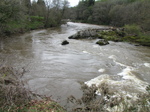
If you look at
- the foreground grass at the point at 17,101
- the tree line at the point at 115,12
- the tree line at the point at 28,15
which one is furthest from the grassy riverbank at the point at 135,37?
the foreground grass at the point at 17,101

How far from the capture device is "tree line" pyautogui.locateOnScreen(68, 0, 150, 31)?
32150mm

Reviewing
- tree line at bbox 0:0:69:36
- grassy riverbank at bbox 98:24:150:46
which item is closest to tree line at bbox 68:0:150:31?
grassy riverbank at bbox 98:24:150:46

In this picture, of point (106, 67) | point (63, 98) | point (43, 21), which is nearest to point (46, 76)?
point (63, 98)

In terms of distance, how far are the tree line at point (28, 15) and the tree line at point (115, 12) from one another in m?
20.0

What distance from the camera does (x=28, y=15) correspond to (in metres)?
33.1

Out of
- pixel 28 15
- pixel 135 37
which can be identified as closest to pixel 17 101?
pixel 135 37

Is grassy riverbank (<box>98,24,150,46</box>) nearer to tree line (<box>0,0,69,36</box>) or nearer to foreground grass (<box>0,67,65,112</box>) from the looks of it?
tree line (<box>0,0,69,36</box>)

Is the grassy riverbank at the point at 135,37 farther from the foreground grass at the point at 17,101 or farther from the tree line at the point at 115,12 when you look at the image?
the foreground grass at the point at 17,101

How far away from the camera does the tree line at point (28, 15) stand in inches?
634

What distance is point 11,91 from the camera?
3.66 metres

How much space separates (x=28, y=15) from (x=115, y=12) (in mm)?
33829

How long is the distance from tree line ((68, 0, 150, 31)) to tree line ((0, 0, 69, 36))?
1997 centimetres

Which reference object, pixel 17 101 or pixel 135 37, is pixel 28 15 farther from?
pixel 17 101

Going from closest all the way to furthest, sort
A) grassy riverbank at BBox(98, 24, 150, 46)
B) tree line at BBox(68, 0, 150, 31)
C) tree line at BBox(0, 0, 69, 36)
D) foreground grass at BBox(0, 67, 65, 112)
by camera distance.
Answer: foreground grass at BBox(0, 67, 65, 112), tree line at BBox(0, 0, 69, 36), grassy riverbank at BBox(98, 24, 150, 46), tree line at BBox(68, 0, 150, 31)
